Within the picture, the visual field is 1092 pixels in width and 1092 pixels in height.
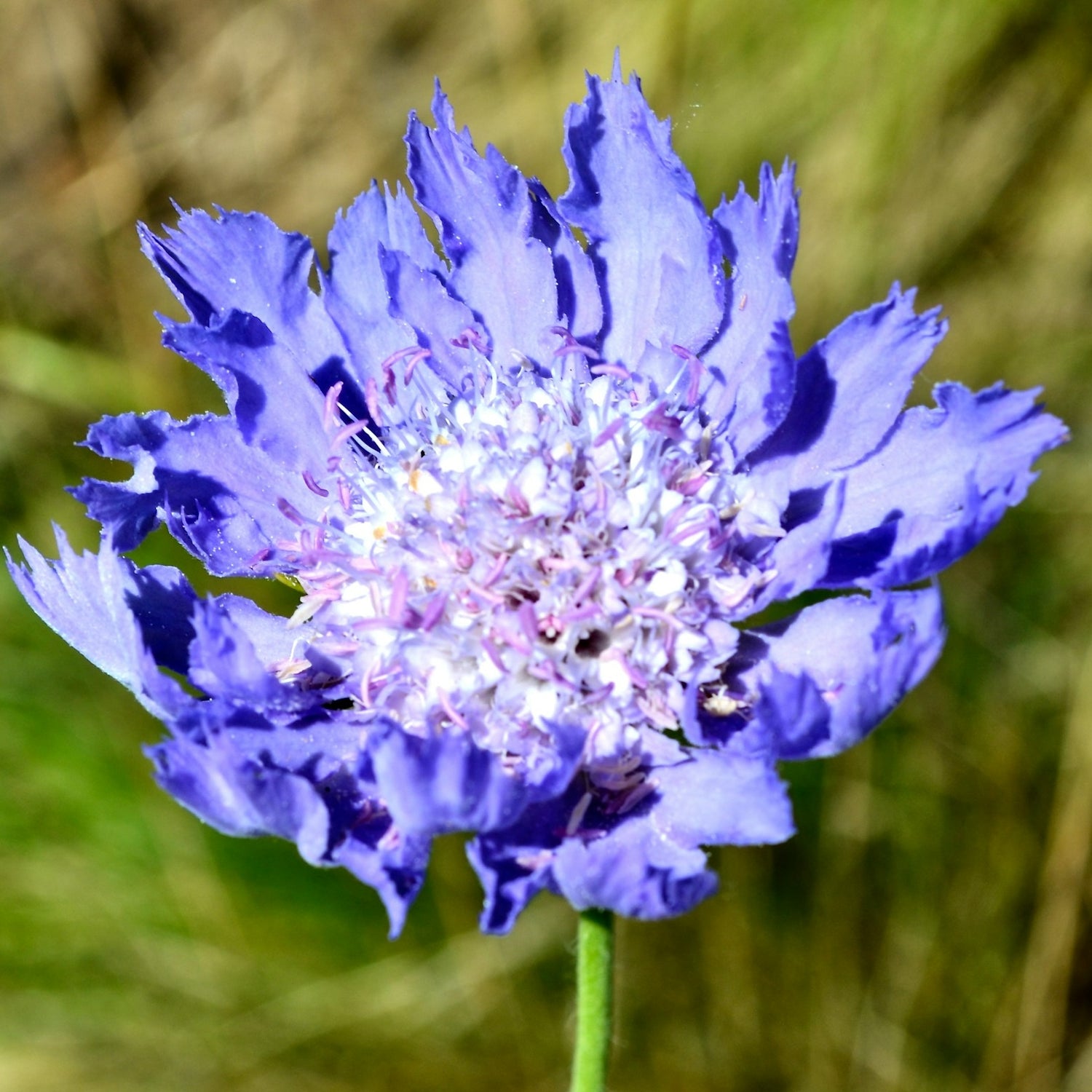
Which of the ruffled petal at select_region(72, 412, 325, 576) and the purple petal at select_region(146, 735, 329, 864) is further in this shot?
the ruffled petal at select_region(72, 412, 325, 576)

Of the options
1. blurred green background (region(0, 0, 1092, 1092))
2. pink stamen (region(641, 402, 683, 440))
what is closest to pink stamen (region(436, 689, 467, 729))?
pink stamen (region(641, 402, 683, 440))

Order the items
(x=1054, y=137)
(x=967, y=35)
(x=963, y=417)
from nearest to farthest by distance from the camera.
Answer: (x=963, y=417)
(x=967, y=35)
(x=1054, y=137)

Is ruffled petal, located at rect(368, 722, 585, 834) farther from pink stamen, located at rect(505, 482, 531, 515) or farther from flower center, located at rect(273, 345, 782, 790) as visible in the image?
pink stamen, located at rect(505, 482, 531, 515)

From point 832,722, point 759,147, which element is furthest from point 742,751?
point 759,147

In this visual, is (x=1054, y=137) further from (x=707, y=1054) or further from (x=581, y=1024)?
(x=581, y=1024)

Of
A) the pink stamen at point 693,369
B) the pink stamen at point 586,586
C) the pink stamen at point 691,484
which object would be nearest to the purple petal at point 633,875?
the pink stamen at point 586,586

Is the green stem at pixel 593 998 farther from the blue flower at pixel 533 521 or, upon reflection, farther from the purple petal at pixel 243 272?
the purple petal at pixel 243 272
